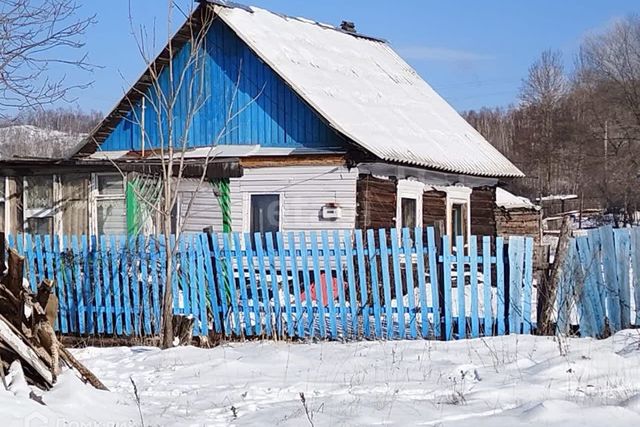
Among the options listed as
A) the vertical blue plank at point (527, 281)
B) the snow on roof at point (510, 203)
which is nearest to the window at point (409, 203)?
the vertical blue plank at point (527, 281)

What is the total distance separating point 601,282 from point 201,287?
461 centimetres

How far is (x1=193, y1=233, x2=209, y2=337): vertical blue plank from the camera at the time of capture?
34.1ft

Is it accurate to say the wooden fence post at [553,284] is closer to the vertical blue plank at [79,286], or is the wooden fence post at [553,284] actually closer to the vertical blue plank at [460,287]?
the vertical blue plank at [460,287]

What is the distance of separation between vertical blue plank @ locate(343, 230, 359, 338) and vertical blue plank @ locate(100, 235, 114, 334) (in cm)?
328

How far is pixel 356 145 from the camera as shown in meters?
14.6

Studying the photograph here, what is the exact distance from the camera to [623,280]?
858 centimetres

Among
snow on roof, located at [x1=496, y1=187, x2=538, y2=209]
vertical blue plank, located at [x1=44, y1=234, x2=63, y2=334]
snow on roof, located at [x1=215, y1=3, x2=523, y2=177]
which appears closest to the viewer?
vertical blue plank, located at [x1=44, y1=234, x2=63, y2=334]

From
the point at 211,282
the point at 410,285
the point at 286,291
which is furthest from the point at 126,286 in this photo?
the point at 410,285

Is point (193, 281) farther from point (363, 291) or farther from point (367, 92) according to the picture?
point (367, 92)

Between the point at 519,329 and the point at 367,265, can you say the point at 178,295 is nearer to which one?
the point at 367,265

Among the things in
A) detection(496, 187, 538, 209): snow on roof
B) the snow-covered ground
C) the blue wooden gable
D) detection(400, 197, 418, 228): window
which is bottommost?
the snow-covered ground

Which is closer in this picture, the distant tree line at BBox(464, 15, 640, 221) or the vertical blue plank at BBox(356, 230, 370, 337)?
the vertical blue plank at BBox(356, 230, 370, 337)

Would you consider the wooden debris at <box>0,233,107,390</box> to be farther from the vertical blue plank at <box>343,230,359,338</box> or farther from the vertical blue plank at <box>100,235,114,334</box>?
the vertical blue plank at <box>343,230,359,338</box>

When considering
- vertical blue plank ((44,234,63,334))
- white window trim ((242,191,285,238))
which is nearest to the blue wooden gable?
white window trim ((242,191,285,238))
